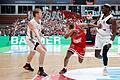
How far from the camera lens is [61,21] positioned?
93.1 ft

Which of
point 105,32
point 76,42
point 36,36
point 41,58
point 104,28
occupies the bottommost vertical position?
point 41,58

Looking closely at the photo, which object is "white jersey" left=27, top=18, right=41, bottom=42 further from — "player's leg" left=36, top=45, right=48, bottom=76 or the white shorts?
the white shorts

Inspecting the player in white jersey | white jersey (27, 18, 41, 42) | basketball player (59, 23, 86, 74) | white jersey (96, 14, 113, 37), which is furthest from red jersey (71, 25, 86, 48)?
white jersey (27, 18, 41, 42)

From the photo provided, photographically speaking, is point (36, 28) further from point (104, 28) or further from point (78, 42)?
point (104, 28)

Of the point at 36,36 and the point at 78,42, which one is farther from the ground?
the point at 36,36

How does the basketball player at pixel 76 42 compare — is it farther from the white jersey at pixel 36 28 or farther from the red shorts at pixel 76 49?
the white jersey at pixel 36 28

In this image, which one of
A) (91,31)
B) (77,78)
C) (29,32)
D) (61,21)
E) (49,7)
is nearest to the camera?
(77,78)

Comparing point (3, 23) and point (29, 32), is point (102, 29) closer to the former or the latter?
point (29, 32)

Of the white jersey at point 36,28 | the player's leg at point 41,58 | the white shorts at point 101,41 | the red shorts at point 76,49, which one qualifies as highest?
the white jersey at point 36,28

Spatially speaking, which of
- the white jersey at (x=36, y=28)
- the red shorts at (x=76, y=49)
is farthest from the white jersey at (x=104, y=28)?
the white jersey at (x=36, y=28)

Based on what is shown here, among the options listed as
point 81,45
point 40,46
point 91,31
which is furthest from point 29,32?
point 91,31

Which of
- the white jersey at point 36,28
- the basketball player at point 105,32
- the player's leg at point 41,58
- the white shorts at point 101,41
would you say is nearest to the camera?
the basketball player at point 105,32

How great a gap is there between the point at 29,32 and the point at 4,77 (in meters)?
1.68

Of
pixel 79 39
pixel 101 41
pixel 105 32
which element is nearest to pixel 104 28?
pixel 105 32
